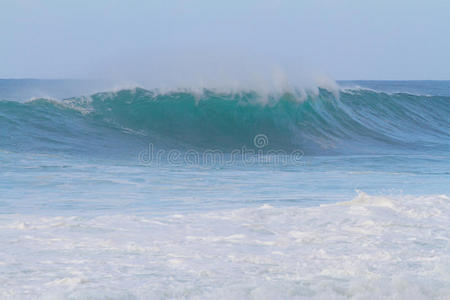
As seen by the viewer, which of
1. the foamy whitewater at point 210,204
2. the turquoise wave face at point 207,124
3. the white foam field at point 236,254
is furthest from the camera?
the turquoise wave face at point 207,124

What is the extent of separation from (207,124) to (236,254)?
9.60 meters

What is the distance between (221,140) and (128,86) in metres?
3.96

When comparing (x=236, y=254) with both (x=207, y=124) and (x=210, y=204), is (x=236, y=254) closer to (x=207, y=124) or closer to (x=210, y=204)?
(x=210, y=204)

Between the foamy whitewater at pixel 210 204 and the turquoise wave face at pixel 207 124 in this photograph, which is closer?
the foamy whitewater at pixel 210 204

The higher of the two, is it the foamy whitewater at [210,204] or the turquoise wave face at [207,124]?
the turquoise wave face at [207,124]

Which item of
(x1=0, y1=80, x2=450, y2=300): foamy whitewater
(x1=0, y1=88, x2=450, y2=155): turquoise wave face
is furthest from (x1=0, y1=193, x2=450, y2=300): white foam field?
(x1=0, y1=88, x2=450, y2=155): turquoise wave face

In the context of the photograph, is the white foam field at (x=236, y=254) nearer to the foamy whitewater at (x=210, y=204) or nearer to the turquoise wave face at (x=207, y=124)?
the foamy whitewater at (x=210, y=204)

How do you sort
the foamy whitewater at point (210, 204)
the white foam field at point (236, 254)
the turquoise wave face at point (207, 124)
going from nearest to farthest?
the white foam field at point (236, 254), the foamy whitewater at point (210, 204), the turquoise wave face at point (207, 124)

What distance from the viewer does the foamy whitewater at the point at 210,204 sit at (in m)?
2.69

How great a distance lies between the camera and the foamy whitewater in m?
2.69

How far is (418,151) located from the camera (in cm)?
1178

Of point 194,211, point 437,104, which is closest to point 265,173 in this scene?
point 194,211

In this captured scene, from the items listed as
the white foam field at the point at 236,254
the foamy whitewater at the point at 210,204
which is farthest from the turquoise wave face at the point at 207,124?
the white foam field at the point at 236,254

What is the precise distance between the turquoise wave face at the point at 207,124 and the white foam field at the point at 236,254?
18.4 feet
